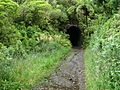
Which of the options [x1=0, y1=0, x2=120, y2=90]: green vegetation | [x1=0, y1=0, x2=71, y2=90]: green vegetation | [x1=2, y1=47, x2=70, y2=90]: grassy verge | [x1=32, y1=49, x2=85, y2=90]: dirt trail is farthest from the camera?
[x1=32, y1=49, x2=85, y2=90]: dirt trail

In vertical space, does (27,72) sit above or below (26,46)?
above

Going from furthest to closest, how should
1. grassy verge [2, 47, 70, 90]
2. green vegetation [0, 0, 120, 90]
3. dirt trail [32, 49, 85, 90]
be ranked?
dirt trail [32, 49, 85, 90] → grassy verge [2, 47, 70, 90] → green vegetation [0, 0, 120, 90]

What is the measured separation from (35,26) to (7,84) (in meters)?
14.7

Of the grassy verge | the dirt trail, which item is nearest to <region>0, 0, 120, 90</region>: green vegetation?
the grassy verge

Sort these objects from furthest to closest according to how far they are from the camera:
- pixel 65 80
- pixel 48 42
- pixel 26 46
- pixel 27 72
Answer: pixel 48 42, pixel 26 46, pixel 65 80, pixel 27 72

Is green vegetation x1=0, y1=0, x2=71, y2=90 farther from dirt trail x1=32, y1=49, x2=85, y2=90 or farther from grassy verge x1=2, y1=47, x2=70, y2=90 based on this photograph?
dirt trail x1=32, y1=49, x2=85, y2=90

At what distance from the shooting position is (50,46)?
2048cm

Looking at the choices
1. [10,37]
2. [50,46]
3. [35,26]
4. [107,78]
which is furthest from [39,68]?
[35,26]

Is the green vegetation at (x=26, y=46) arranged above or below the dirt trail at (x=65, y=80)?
above

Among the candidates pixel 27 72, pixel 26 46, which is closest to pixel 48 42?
pixel 26 46

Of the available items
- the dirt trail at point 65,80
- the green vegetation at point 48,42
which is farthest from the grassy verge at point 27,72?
the dirt trail at point 65,80

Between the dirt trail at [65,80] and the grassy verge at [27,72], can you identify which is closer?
the grassy verge at [27,72]

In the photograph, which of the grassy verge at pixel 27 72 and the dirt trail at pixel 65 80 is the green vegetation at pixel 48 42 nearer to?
the grassy verge at pixel 27 72

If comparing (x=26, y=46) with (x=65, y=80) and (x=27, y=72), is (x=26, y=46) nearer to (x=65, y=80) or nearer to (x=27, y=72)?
(x=65, y=80)
